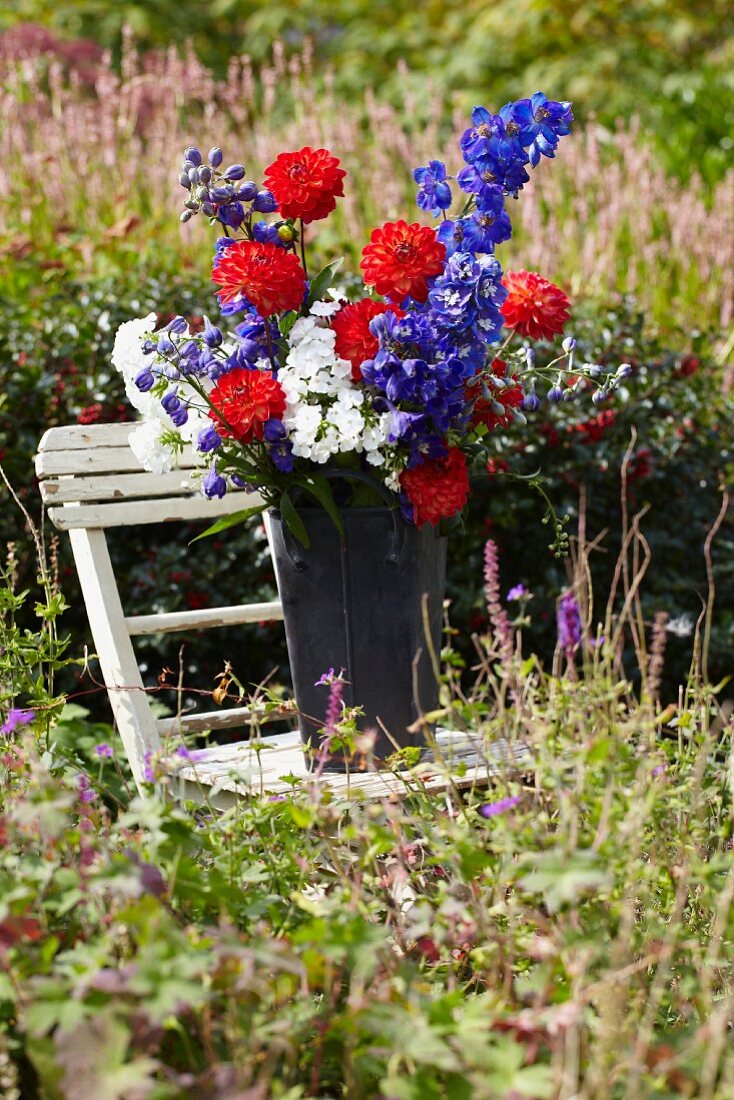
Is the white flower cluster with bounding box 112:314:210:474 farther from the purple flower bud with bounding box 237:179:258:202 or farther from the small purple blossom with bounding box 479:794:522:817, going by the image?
the small purple blossom with bounding box 479:794:522:817

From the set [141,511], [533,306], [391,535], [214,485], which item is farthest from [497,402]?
[141,511]

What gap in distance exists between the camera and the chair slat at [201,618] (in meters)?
2.48

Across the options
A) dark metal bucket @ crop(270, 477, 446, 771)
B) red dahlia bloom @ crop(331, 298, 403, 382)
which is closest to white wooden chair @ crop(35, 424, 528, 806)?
dark metal bucket @ crop(270, 477, 446, 771)

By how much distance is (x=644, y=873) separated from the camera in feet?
5.05

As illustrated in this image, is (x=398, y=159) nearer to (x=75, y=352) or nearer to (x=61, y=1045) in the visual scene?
(x=75, y=352)

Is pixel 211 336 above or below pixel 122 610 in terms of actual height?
above

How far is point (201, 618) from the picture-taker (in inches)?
103

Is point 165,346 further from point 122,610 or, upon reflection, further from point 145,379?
point 122,610

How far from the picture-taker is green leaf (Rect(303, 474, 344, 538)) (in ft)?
6.71

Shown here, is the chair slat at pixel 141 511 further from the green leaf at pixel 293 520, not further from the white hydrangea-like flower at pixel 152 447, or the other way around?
the green leaf at pixel 293 520

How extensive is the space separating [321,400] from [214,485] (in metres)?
0.23

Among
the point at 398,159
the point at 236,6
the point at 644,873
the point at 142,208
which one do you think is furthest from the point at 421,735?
the point at 236,6

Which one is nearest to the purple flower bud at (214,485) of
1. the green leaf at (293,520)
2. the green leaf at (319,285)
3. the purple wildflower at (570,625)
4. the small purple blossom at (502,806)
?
the green leaf at (293,520)

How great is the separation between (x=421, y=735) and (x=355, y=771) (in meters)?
0.20
